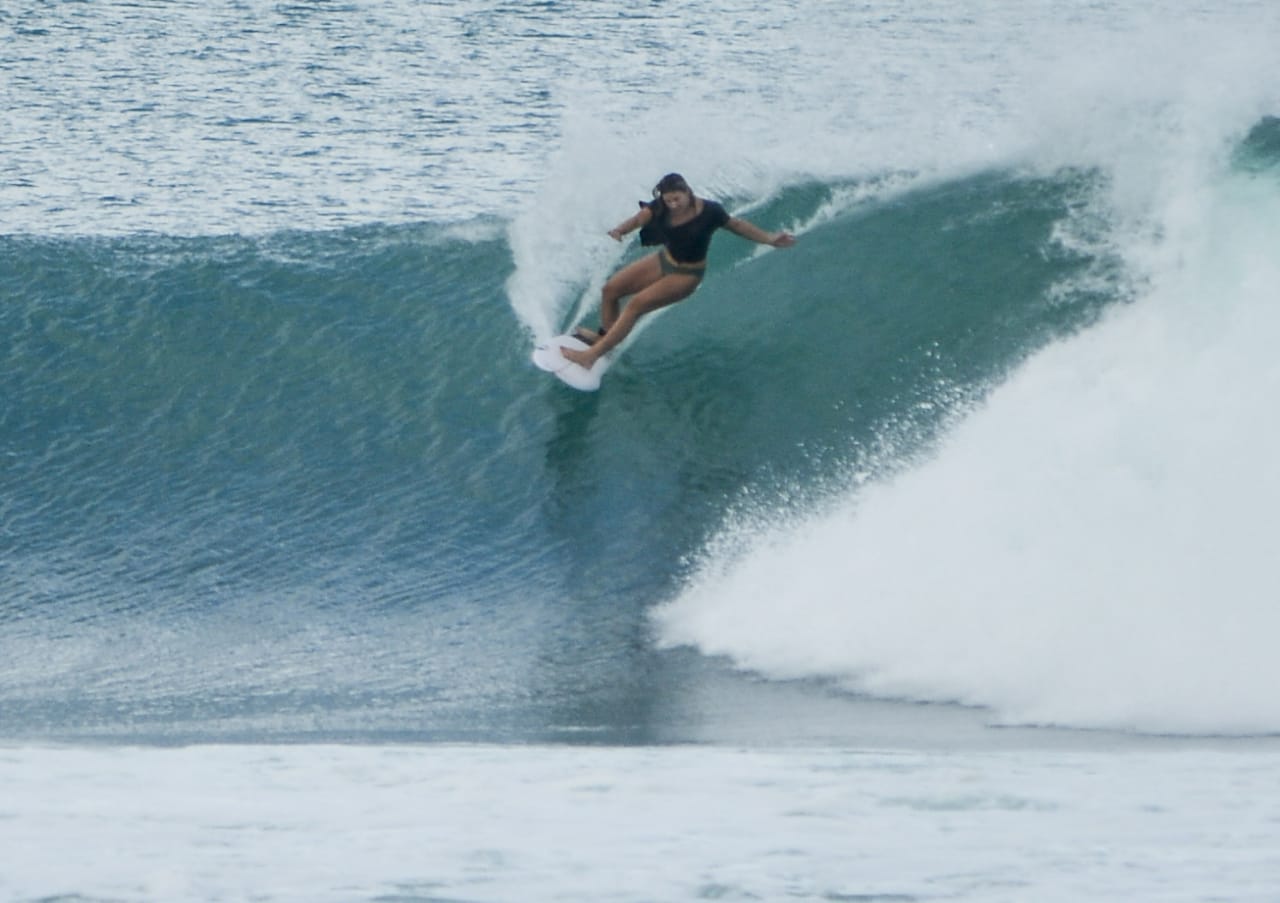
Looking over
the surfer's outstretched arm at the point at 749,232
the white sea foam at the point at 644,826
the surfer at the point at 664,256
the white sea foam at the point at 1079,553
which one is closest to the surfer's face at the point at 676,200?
the surfer at the point at 664,256

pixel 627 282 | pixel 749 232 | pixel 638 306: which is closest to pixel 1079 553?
pixel 749 232

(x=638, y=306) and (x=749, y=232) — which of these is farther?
(x=638, y=306)

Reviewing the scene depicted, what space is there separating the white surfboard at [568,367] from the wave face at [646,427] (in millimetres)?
100

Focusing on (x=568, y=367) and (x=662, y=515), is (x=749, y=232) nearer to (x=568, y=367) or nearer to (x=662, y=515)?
(x=568, y=367)

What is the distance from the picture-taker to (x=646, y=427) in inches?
329

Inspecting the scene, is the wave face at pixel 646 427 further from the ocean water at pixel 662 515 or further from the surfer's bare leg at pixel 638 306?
the surfer's bare leg at pixel 638 306

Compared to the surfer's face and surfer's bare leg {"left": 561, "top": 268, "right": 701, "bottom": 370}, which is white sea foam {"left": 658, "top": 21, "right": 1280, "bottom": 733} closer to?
surfer's bare leg {"left": 561, "top": 268, "right": 701, "bottom": 370}

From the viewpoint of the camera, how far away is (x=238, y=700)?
6227 mm

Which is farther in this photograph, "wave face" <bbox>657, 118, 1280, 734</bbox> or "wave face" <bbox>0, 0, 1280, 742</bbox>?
"wave face" <bbox>0, 0, 1280, 742</bbox>

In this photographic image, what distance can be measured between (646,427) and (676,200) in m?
1.20

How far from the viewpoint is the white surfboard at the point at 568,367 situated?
8.59m

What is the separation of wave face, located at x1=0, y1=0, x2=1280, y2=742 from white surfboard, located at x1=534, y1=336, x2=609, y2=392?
10 centimetres

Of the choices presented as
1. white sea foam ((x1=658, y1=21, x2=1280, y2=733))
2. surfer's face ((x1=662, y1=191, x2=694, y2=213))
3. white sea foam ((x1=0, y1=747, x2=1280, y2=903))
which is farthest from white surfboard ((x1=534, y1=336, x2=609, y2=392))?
white sea foam ((x1=0, y1=747, x2=1280, y2=903))

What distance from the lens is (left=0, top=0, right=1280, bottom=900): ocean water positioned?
3.90m
